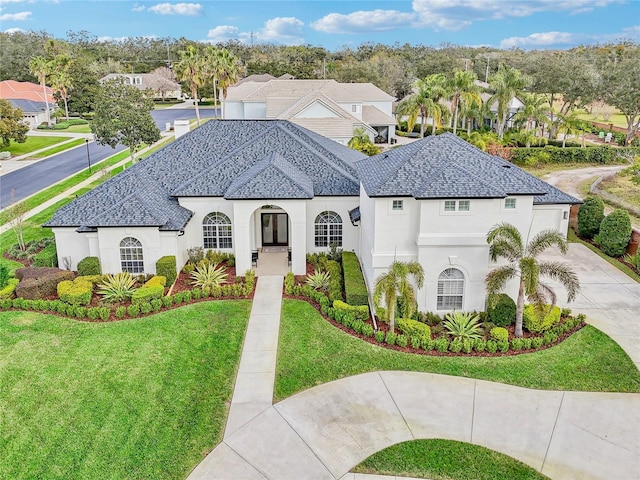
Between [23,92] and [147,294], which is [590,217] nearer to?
[147,294]

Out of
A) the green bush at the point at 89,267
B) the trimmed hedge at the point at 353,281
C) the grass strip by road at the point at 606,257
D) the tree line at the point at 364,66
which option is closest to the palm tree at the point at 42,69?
the tree line at the point at 364,66

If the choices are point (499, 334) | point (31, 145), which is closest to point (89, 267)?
point (499, 334)

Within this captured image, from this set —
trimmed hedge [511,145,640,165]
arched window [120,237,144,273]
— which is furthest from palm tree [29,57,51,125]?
trimmed hedge [511,145,640,165]

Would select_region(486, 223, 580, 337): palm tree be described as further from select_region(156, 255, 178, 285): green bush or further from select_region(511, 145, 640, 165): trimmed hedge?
select_region(511, 145, 640, 165): trimmed hedge

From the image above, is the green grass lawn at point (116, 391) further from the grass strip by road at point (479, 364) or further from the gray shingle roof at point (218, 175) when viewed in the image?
the gray shingle roof at point (218, 175)

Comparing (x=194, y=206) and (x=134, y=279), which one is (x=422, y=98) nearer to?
(x=194, y=206)

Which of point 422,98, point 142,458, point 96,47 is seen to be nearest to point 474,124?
point 422,98
